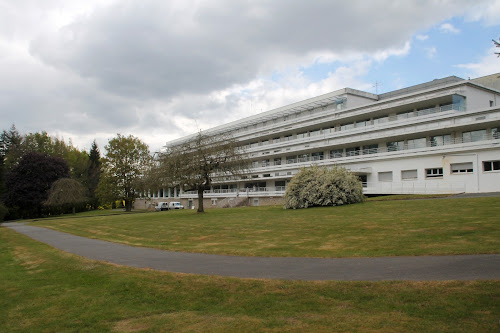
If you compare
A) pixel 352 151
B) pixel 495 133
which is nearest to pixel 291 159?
pixel 352 151

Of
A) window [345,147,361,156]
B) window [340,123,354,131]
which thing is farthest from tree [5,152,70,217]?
window [345,147,361,156]

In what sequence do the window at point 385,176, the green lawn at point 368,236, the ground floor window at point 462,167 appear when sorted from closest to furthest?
the green lawn at point 368,236 < the ground floor window at point 462,167 < the window at point 385,176

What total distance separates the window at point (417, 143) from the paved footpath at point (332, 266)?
3652 centimetres

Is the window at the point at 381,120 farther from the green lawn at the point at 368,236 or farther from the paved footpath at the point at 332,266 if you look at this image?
the paved footpath at the point at 332,266

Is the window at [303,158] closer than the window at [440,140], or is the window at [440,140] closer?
the window at [440,140]

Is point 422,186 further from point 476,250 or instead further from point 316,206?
point 476,250

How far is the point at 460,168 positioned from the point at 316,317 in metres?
37.9

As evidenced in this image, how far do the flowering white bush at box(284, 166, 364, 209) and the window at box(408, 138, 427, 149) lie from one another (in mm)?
16146

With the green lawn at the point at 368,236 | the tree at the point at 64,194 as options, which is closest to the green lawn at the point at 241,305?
the green lawn at the point at 368,236

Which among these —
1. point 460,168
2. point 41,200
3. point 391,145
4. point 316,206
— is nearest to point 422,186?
point 460,168

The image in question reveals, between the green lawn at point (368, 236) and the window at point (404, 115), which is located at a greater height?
the window at point (404, 115)

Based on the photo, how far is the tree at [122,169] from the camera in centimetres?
6325

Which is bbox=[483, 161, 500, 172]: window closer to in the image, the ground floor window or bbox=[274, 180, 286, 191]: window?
the ground floor window

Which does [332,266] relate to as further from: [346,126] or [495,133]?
[346,126]
